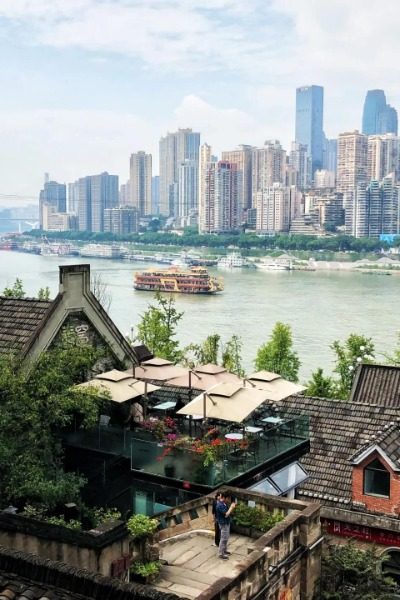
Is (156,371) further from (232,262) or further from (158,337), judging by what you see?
(232,262)

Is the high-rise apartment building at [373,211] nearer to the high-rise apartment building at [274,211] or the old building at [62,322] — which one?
the high-rise apartment building at [274,211]

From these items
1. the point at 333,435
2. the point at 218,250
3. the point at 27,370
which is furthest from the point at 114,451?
the point at 218,250

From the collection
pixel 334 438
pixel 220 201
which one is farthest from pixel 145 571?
pixel 220 201

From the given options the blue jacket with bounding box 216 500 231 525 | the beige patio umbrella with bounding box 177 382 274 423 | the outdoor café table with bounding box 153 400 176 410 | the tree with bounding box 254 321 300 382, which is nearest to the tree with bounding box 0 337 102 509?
the beige patio umbrella with bounding box 177 382 274 423

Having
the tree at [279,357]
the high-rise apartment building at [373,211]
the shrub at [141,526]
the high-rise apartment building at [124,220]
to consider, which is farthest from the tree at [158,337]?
the high-rise apartment building at [124,220]

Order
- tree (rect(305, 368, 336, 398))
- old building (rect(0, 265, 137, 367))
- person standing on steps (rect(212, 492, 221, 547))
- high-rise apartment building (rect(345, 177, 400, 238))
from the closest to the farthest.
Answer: person standing on steps (rect(212, 492, 221, 547))
old building (rect(0, 265, 137, 367))
tree (rect(305, 368, 336, 398))
high-rise apartment building (rect(345, 177, 400, 238))

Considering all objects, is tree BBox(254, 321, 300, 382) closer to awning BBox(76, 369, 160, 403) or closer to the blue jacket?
awning BBox(76, 369, 160, 403)

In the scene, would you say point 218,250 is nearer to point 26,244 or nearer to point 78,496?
point 26,244
